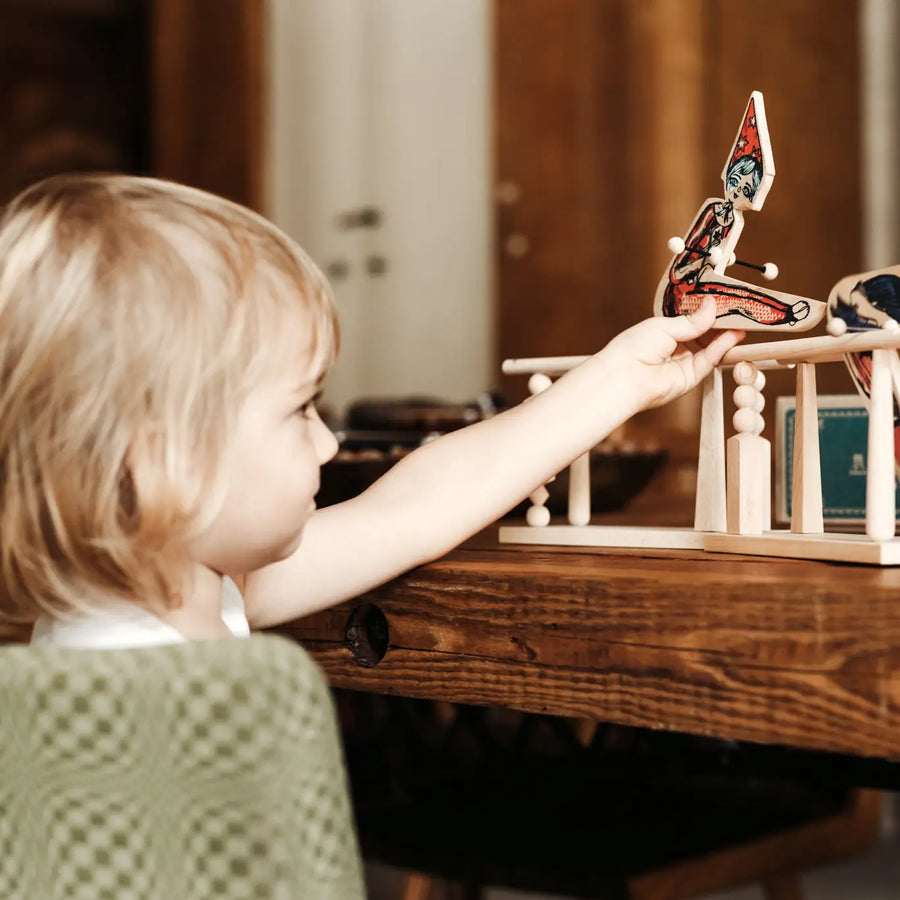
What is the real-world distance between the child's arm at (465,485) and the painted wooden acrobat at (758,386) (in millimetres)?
42

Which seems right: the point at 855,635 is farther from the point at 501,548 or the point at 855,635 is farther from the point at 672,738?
the point at 672,738

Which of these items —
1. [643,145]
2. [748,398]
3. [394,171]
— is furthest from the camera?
[394,171]

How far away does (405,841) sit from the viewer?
1145mm

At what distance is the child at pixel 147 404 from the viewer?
1.84 ft

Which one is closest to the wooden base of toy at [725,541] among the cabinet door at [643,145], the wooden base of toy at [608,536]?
the wooden base of toy at [608,536]

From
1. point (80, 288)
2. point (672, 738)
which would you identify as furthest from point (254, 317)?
point (672, 738)

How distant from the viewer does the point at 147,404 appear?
1.87 ft

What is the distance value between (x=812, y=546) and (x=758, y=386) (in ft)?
0.42

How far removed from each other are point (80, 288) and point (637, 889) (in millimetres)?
714

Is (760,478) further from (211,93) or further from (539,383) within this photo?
(211,93)

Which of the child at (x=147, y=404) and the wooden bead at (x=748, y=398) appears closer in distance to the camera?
the child at (x=147, y=404)

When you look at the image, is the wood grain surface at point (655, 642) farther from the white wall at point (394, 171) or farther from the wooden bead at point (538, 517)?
the white wall at point (394, 171)

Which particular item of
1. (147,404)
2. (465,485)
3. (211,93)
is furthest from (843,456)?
(211,93)

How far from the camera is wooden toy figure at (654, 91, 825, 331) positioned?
0.76 metres
